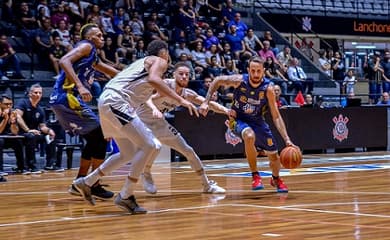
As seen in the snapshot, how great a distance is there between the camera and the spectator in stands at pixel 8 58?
18438 millimetres

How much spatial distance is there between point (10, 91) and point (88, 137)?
27.5 feet

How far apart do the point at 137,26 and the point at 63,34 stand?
284cm

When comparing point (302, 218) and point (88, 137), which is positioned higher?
point (88, 137)

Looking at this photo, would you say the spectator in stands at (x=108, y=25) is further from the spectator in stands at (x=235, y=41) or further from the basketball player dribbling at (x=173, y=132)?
the basketball player dribbling at (x=173, y=132)

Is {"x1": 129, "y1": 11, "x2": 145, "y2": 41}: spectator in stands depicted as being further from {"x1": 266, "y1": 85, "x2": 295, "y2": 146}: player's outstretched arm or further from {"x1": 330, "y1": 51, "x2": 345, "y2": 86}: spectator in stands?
{"x1": 266, "y1": 85, "x2": 295, "y2": 146}: player's outstretched arm

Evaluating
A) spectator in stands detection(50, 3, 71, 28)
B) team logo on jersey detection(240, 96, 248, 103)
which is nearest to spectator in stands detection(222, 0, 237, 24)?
spectator in stands detection(50, 3, 71, 28)

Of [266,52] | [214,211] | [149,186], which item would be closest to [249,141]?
[149,186]

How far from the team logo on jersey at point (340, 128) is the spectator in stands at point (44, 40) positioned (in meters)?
7.01

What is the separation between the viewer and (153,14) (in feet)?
74.7

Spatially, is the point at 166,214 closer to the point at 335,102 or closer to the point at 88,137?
the point at 88,137

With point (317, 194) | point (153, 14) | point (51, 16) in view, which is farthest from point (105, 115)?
point (153, 14)

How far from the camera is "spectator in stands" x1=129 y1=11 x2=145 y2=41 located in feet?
72.1

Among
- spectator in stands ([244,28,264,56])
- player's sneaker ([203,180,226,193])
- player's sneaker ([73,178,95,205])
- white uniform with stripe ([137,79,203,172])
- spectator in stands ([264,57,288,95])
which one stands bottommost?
player's sneaker ([203,180,226,193])

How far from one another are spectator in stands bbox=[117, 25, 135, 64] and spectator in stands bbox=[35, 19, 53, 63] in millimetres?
1950
